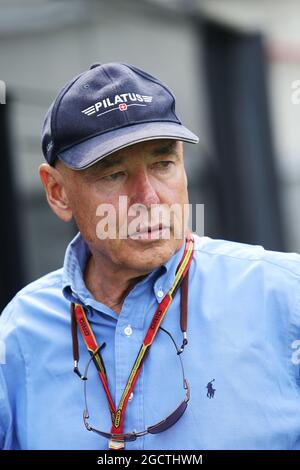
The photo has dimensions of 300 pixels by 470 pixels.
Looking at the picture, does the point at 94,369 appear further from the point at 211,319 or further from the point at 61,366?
the point at 211,319

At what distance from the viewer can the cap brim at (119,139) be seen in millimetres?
2189

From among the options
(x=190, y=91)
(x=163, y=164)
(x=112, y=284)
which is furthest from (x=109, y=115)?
(x=190, y=91)

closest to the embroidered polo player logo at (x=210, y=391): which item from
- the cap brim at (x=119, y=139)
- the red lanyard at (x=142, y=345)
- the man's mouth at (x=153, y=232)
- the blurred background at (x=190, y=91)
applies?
the red lanyard at (x=142, y=345)

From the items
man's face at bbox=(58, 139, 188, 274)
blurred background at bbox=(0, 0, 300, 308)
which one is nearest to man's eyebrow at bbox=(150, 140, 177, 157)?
man's face at bbox=(58, 139, 188, 274)

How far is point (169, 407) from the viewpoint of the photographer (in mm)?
2209

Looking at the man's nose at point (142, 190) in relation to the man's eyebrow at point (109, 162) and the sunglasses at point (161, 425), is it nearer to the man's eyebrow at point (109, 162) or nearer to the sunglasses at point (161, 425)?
the man's eyebrow at point (109, 162)

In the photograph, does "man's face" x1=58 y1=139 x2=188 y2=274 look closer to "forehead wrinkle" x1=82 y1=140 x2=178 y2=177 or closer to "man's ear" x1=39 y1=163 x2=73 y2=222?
"forehead wrinkle" x1=82 y1=140 x2=178 y2=177

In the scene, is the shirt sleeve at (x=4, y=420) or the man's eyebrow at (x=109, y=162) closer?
the man's eyebrow at (x=109, y=162)

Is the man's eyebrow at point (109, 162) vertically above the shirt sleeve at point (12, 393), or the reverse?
the man's eyebrow at point (109, 162)

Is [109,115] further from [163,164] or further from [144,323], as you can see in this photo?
[144,323]

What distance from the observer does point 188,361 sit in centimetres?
223

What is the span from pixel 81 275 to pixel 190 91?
15.8 feet
